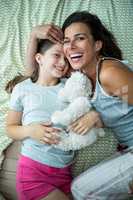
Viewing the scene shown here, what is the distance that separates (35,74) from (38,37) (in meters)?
0.15

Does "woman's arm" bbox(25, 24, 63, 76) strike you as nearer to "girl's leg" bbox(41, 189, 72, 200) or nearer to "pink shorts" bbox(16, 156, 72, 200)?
"pink shorts" bbox(16, 156, 72, 200)

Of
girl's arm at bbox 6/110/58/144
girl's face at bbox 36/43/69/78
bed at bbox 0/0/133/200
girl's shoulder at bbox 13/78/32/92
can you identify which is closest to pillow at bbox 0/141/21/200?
bed at bbox 0/0/133/200

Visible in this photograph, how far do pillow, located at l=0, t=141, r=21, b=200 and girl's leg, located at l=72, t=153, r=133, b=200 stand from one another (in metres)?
0.27

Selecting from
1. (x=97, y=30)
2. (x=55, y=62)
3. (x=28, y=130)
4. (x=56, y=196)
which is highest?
(x=97, y=30)

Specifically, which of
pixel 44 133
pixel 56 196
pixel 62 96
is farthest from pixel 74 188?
pixel 62 96

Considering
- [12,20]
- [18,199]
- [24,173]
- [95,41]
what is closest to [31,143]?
[24,173]

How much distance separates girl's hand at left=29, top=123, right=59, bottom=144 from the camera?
4.27 feet

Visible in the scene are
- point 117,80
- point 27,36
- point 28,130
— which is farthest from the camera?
point 27,36

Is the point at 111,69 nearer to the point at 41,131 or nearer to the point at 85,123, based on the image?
the point at 85,123

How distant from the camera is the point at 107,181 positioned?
1.28 meters

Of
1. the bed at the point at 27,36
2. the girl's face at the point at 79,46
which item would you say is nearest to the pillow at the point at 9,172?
the bed at the point at 27,36

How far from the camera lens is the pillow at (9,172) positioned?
1.46 metres

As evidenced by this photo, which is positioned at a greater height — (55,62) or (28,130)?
(55,62)

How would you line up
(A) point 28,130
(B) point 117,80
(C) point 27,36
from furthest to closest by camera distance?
(C) point 27,36
(A) point 28,130
(B) point 117,80
